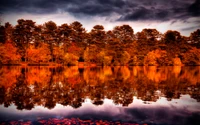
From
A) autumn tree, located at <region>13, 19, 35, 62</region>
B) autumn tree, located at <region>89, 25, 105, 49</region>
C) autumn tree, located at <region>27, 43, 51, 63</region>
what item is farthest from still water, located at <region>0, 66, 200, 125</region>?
autumn tree, located at <region>89, 25, 105, 49</region>

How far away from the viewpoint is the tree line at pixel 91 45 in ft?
208

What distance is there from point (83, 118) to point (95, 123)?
108 centimetres

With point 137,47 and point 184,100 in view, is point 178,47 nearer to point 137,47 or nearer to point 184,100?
point 137,47

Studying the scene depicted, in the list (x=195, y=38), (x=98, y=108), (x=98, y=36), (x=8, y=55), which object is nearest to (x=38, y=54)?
(x=8, y=55)

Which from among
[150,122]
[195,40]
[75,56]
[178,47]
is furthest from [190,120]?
[195,40]

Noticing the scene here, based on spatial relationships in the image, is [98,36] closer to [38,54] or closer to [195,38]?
[38,54]

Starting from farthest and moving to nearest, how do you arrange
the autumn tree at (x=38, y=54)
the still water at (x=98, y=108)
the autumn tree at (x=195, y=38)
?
the autumn tree at (x=195, y=38)
the autumn tree at (x=38, y=54)
the still water at (x=98, y=108)

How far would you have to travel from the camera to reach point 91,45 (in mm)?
68562

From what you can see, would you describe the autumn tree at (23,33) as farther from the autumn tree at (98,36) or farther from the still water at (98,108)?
the still water at (98,108)

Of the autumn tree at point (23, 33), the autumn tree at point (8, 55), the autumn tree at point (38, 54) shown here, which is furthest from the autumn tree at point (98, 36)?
the autumn tree at point (8, 55)

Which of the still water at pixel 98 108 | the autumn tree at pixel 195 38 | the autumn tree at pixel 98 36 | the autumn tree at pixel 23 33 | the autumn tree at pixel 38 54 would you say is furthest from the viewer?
the autumn tree at pixel 195 38

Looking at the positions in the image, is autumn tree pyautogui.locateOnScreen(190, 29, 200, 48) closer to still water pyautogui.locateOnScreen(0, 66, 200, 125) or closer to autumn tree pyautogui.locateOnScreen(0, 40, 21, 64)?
autumn tree pyautogui.locateOnScreen(0, 40, 21, 64)

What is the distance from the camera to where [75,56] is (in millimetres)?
63688

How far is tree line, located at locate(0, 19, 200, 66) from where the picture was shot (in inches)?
2498
